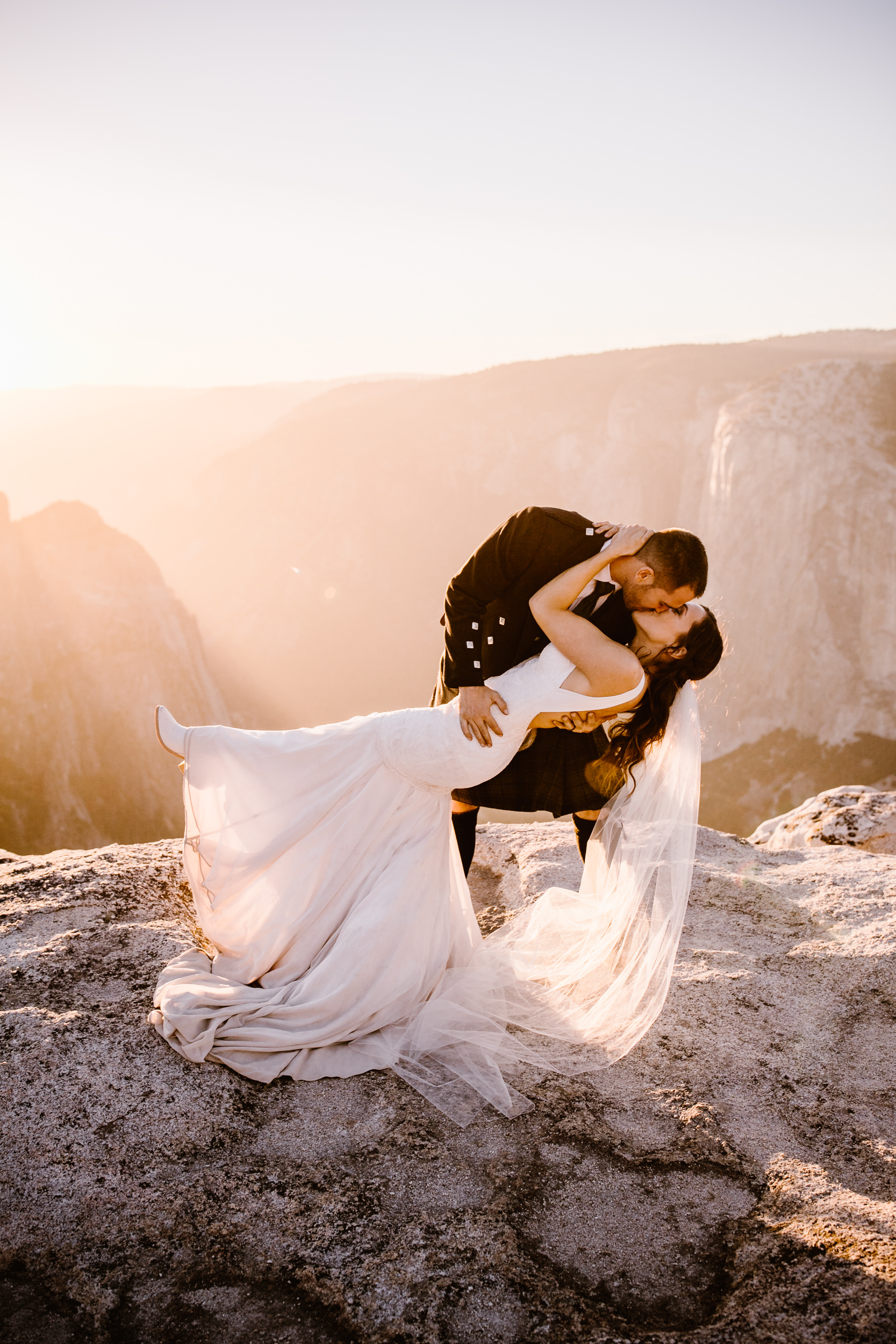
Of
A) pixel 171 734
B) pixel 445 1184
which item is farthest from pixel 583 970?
pixel 171 734

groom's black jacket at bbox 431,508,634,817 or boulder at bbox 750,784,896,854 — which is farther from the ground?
groom's black jacket at bbox 431,508,634,817

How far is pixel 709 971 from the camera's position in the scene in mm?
3498

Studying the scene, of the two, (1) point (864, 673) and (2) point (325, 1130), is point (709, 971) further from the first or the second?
(1) point (864, 673)

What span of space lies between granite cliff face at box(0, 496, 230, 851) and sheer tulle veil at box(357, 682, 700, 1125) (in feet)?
49.8

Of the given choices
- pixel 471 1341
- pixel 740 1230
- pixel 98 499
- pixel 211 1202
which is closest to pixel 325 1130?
pixel 211 1202

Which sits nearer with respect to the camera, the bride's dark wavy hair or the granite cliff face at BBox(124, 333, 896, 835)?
the bride's dark wavy hair

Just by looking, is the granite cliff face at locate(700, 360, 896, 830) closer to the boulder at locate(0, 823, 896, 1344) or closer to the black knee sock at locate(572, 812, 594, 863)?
the black knee sock at locate(572, 812, 594, 863)

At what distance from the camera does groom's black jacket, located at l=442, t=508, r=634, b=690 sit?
9.68 feet

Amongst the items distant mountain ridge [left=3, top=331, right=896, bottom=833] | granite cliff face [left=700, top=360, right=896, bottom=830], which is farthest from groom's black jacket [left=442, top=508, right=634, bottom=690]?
granite cliff face [left=700, top=360, right=896, bottom=830]

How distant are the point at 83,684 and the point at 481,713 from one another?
17699 mm

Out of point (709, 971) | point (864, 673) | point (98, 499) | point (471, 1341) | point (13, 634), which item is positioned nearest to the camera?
point (471, 1341)

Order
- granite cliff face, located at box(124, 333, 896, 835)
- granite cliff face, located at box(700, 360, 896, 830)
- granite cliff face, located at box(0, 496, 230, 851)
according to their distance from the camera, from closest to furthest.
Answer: granite cliff face, located at box(0, 496, 230, 851), granite cliff face, located at box(700, 360, 896, 830), granite cliff face, located at box(124, 333, 896, 835)

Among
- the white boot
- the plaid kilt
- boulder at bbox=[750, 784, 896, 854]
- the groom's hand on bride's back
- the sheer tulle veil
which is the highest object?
the groom's hand on bride's back

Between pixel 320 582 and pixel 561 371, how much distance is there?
1311cm
